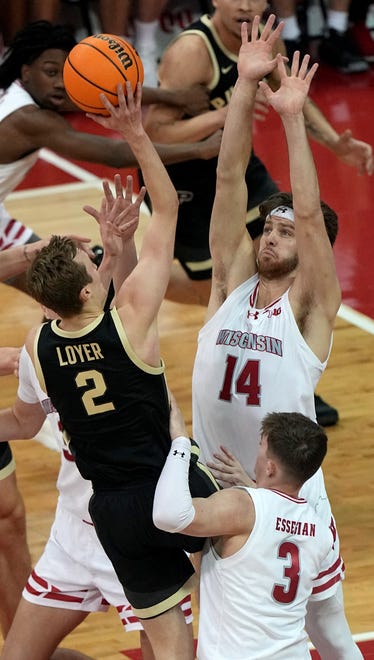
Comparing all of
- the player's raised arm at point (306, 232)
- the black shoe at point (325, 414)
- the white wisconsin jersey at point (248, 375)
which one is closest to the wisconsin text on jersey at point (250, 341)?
the white wisconsin jersey at point (248, 375)

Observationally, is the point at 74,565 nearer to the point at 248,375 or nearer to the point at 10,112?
the point at 248,375

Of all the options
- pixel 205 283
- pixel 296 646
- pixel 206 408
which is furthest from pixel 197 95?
pixel 296 646

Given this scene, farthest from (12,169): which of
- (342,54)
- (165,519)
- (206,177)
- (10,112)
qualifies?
(342,54)

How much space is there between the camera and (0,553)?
18.8ft

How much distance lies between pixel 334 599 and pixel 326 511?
12.5 inches

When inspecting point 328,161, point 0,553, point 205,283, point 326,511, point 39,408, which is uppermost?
point 39,408

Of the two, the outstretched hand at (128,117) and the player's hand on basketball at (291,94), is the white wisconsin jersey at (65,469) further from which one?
the player's hand on basketball at (291,94)

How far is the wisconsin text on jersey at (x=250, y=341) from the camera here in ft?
16.2

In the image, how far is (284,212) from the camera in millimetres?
5152

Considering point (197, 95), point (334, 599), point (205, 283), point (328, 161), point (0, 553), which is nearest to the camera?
point (334, 599)

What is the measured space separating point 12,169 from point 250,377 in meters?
3.15

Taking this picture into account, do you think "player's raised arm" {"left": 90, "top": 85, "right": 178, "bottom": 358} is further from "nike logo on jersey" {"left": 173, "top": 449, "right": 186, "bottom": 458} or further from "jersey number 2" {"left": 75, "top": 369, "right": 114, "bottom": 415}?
"nike logo on jersey" {"left": 173, "top": 449, "right": 186, "bottom": 458}

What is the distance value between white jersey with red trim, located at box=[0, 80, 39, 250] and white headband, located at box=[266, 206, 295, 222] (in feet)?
8.56

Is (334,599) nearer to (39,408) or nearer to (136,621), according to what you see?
(136,621)
